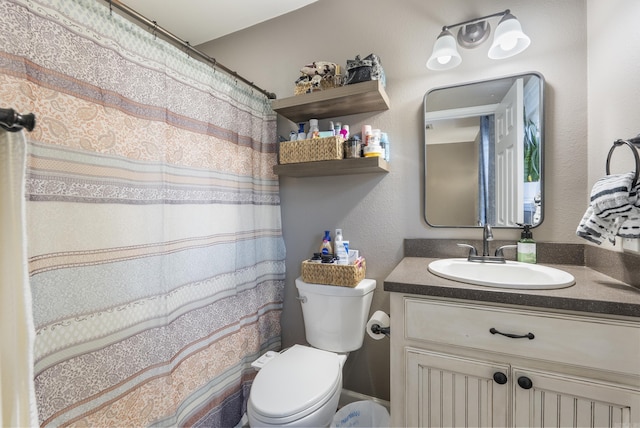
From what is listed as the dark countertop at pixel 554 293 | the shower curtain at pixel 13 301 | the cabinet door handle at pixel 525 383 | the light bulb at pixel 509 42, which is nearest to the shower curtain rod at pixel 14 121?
the shower curtain at pixel 13 301

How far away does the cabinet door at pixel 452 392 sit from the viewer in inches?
35.5

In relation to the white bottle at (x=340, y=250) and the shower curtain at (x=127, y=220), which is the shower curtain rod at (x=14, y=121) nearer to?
the shower curtain at (x=127, y=220)

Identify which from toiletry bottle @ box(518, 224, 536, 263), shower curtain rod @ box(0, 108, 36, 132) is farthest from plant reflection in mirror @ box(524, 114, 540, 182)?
shower curtain rod @ box(0, 108, 36, 132)

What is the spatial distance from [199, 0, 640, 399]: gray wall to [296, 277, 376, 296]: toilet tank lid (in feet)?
0.48

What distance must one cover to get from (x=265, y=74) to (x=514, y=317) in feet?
6.35

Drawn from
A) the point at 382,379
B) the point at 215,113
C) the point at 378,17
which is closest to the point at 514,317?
the point at 382,379

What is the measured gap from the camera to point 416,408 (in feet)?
3.28

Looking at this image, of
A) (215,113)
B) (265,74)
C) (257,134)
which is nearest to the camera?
(215,113)

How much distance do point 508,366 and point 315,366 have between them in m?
0.76

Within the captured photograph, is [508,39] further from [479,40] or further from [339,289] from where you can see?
[339,289]

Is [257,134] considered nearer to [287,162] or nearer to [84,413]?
[287,162]

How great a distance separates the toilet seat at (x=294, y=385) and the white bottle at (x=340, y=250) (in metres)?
0.46

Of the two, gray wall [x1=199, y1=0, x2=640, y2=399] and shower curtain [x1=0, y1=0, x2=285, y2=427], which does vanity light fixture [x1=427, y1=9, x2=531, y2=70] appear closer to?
gray wall [x1=199, y1=0, x2=640, y2=399]

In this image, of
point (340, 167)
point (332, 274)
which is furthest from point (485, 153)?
point (332, 274)
